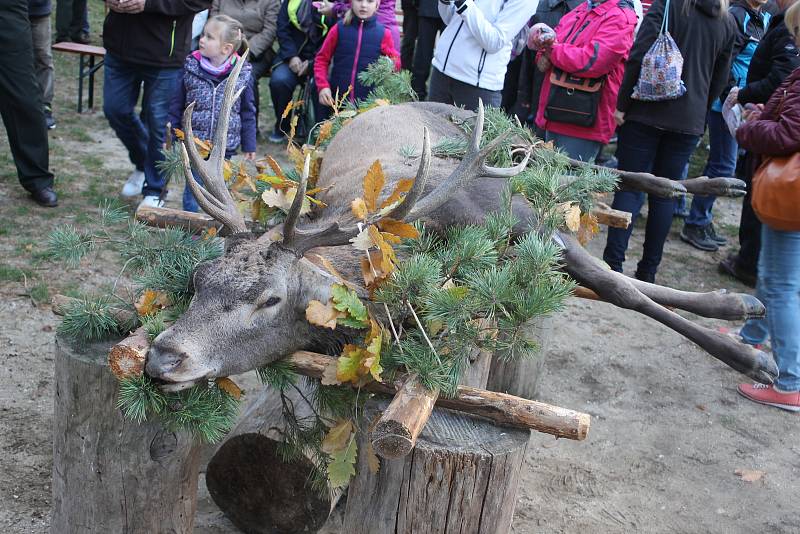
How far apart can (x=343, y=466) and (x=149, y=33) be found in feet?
14.1

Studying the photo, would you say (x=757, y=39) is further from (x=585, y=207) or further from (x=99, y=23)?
(x=99, y=23)

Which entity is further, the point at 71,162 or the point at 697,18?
the point at 71,162

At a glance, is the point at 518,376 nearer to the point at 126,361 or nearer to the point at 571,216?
the point at 571,216

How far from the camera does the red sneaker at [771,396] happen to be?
465 centimetres

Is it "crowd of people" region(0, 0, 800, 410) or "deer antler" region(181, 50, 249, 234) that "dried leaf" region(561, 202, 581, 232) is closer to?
"deer antler" region(181, 50, 249, 234)

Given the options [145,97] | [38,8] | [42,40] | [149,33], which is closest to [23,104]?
[145,97]

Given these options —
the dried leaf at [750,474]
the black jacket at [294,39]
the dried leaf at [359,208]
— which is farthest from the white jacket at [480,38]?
the dried leaf at [359,208]

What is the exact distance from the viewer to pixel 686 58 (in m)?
5.49

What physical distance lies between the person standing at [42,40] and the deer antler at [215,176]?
13.4ft

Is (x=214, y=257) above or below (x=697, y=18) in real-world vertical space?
below

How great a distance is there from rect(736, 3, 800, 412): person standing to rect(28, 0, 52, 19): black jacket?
561 cm

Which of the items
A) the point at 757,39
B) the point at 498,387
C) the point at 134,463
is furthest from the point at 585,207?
the point at 757,39

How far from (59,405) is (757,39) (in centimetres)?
649

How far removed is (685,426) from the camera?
445cm
